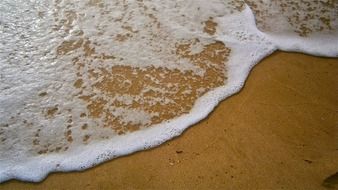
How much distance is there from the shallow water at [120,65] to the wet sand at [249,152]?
0.09m

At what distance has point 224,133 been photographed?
1.71 m

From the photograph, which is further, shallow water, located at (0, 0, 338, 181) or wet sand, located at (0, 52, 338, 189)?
shallow water, located at (0, 0, 338, 181)

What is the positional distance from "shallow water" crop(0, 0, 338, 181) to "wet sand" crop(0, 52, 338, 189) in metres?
0.09

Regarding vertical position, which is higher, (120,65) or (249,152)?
(120,65)

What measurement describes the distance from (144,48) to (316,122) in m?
1.20

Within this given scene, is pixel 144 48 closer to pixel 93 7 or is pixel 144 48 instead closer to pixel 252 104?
pixel 93 7

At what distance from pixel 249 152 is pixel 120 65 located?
1.02 metres

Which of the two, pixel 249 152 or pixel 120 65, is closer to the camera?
pixel 249 152

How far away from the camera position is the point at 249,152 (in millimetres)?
1622

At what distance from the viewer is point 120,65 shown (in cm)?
211

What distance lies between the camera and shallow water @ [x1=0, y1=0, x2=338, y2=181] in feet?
5.79

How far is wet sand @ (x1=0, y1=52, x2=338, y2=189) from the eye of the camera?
1.54 m

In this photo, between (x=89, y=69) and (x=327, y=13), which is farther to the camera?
(x=327, y=13)

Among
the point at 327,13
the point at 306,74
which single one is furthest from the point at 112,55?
the point at 327,13
